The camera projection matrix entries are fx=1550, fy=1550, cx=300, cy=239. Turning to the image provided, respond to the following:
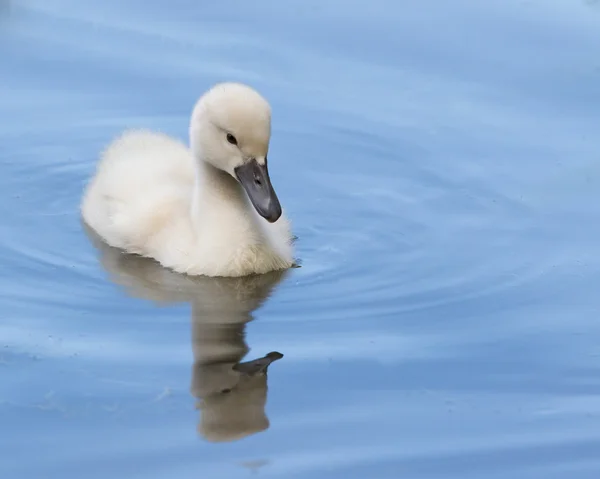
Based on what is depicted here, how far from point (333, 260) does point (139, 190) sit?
915 millimetres

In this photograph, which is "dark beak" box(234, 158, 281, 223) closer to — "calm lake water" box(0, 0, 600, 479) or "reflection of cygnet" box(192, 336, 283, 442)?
"calm lake water" box(0, 0, 600, 479)

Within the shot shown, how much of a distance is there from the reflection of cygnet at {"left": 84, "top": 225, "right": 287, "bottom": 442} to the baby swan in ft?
0.24

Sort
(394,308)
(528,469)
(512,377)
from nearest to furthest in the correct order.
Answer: (528,469) < (512,377) < (394,308)

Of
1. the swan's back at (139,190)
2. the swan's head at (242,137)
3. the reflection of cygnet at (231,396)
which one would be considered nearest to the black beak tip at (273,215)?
the swan's head at (242,137)

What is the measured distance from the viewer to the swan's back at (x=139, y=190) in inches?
249

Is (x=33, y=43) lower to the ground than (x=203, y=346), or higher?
higher

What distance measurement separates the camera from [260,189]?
19.1 feet

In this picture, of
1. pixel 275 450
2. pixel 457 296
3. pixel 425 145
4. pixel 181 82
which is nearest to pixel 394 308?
pixel 457 296

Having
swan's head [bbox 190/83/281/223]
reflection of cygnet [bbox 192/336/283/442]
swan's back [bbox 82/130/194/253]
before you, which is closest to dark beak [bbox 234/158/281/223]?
swan's head [bbox 190/83/281/223]

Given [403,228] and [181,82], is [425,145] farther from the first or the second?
[181,82]

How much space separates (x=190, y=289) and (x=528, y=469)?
72.2 inches

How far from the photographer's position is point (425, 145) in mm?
7227

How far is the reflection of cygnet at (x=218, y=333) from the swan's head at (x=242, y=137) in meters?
0.34

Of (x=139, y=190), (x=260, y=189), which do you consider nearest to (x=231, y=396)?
(x=260, y=189)
